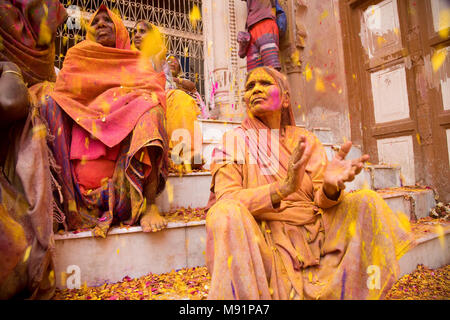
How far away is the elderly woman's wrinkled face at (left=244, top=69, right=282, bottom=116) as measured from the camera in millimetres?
1795

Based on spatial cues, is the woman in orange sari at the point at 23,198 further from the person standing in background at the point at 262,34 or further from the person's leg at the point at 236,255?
the person standing in background at the point at 262,34

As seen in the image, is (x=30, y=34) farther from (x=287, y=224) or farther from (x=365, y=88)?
(x=365, y=88)

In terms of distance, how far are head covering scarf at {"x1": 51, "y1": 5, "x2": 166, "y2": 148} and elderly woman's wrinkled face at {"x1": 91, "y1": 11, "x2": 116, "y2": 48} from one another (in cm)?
4

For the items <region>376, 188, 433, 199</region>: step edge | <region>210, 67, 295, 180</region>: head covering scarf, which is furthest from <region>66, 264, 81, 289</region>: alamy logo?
<region>376, 188, 433, 199</region>: step edge

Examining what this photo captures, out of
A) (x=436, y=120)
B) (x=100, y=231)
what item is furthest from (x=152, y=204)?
(x=436, y=120)

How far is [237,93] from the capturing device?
654 cm

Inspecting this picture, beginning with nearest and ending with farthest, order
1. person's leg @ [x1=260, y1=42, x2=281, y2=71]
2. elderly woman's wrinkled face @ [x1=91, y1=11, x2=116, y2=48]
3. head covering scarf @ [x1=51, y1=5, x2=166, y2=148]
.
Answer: head covering scarf @ [x1=51, y1=5, x2=166, y2=148] → elderly woman's wrinkled face @ [x1=91, y1=11, x2=116, y2=48] → person's leg @ [x1=260, y1=42, x2=281, y2=71]

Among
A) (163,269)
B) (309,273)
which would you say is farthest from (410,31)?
(163,269)

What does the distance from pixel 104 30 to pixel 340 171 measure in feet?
7.46

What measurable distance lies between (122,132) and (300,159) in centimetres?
134

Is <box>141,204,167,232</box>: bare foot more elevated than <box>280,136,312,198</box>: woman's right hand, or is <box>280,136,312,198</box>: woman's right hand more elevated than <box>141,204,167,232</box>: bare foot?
<box>280,136,312,198</box>: woman's right hand

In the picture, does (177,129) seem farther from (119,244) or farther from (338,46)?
(338,46)

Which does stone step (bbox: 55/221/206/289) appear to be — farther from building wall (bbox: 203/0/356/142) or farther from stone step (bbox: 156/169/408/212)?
building wall (bbox: 203/0/356/142)

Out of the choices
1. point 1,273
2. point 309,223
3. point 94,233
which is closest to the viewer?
point 1,273
